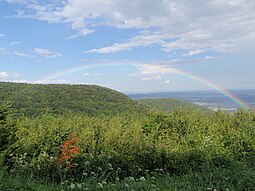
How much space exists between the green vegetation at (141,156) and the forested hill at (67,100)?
51.5 ft

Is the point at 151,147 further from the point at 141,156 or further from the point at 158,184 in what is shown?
the point at 158,184

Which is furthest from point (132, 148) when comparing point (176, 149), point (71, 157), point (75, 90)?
point (75, 90)

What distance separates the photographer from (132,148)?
26.1 feet

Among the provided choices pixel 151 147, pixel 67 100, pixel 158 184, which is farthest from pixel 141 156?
pixel 67 100

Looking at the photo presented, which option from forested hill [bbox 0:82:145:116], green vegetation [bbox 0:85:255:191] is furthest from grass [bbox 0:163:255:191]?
forested hill [bbox 0:82:145:116]

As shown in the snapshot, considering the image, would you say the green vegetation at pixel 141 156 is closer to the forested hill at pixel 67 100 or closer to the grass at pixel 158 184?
the grass at pixel 158 184

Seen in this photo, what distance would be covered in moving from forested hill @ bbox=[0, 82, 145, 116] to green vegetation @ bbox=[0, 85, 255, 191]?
618 inches

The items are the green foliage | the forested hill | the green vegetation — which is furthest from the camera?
the forested hill

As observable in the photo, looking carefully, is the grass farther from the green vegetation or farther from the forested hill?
the forested hill

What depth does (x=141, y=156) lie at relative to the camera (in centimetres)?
777

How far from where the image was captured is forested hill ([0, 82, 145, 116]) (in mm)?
28734

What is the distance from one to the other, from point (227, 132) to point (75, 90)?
36.1m

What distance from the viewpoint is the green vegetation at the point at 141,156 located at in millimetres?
4273

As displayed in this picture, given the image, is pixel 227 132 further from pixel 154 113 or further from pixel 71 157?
pixel 71 157
